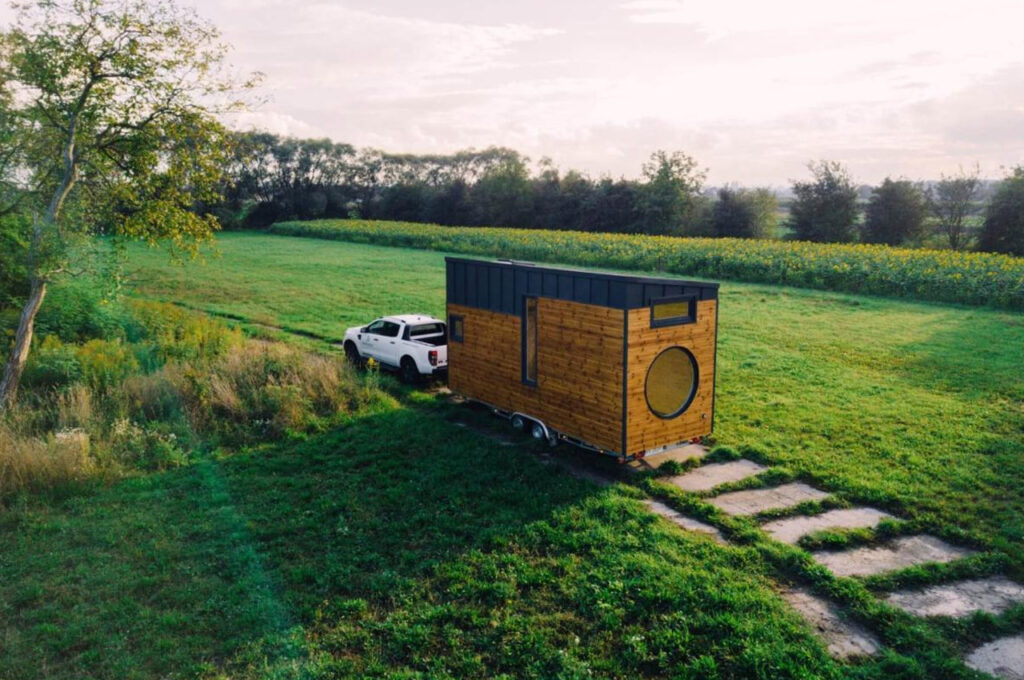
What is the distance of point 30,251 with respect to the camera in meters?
15.1

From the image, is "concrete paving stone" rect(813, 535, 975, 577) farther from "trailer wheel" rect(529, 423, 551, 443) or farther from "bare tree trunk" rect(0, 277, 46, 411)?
"bare tree trunk" rect(0, 277, 46, 411)

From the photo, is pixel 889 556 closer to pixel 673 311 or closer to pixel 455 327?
pixel 673 311

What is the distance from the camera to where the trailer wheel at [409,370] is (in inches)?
659

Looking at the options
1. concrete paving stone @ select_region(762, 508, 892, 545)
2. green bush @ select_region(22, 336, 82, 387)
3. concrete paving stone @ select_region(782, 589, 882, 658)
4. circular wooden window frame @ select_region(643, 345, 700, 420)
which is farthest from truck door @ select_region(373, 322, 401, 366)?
concrete paving stone @ select_region(782, 589, 882, 658)

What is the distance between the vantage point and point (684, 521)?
9.72 m

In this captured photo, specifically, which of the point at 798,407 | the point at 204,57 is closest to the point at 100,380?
the point at 204,57

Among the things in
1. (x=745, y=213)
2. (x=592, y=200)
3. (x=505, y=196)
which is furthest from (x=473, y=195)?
(x=745, y=213)

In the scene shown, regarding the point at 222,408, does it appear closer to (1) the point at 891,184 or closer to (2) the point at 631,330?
(2) the point at 631,330

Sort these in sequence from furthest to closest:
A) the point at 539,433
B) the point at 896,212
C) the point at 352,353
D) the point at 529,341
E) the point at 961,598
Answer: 1. the point at 896,212
2. the point at 352,353
3. the point at 529,341
4. the point at 539,433
5. the point at 961,598

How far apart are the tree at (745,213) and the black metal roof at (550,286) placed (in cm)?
4643

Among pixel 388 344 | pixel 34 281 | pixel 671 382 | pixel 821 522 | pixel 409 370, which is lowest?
pixel 821 522

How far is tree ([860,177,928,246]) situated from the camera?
5084 cm

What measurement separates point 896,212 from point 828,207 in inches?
184

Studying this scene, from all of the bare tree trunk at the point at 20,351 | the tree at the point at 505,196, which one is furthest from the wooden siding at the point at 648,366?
the tree at the point at 505,196
